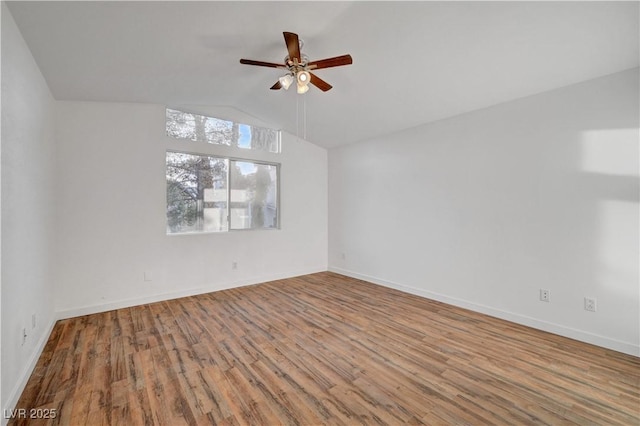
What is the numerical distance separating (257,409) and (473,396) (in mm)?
1443

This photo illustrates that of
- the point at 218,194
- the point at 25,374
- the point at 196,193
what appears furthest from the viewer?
the point at 218,194

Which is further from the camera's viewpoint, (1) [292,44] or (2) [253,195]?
(2) [253,195]

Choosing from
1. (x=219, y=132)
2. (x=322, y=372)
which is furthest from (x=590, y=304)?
(x=219, y=132)

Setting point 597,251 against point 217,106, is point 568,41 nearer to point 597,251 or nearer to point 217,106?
point 597,251

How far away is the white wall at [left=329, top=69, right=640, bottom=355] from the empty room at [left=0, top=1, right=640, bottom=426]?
0.8 inches

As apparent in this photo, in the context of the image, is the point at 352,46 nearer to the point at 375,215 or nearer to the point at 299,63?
the point at 299,63

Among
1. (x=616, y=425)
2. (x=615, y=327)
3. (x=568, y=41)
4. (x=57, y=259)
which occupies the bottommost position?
(x=616, y=425)

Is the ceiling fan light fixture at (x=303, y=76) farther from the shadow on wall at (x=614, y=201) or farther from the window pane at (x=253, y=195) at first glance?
the shadow on wall at (x=614, y=201)

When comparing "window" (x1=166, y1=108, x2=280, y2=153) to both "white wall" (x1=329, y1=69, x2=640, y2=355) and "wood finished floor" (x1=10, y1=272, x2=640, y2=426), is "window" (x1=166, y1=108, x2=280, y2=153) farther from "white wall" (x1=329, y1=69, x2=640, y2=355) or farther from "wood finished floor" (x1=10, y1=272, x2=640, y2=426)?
"wood finished floor" (x1=10, y1=272, x2=640, y2=426)

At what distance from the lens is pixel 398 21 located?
225 cm

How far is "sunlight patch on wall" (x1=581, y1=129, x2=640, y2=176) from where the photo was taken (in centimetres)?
238

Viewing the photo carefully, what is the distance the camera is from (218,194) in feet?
14.1

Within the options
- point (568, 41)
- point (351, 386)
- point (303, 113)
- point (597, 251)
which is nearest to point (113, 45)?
point (303, 113)

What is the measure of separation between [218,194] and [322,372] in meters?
3.14
